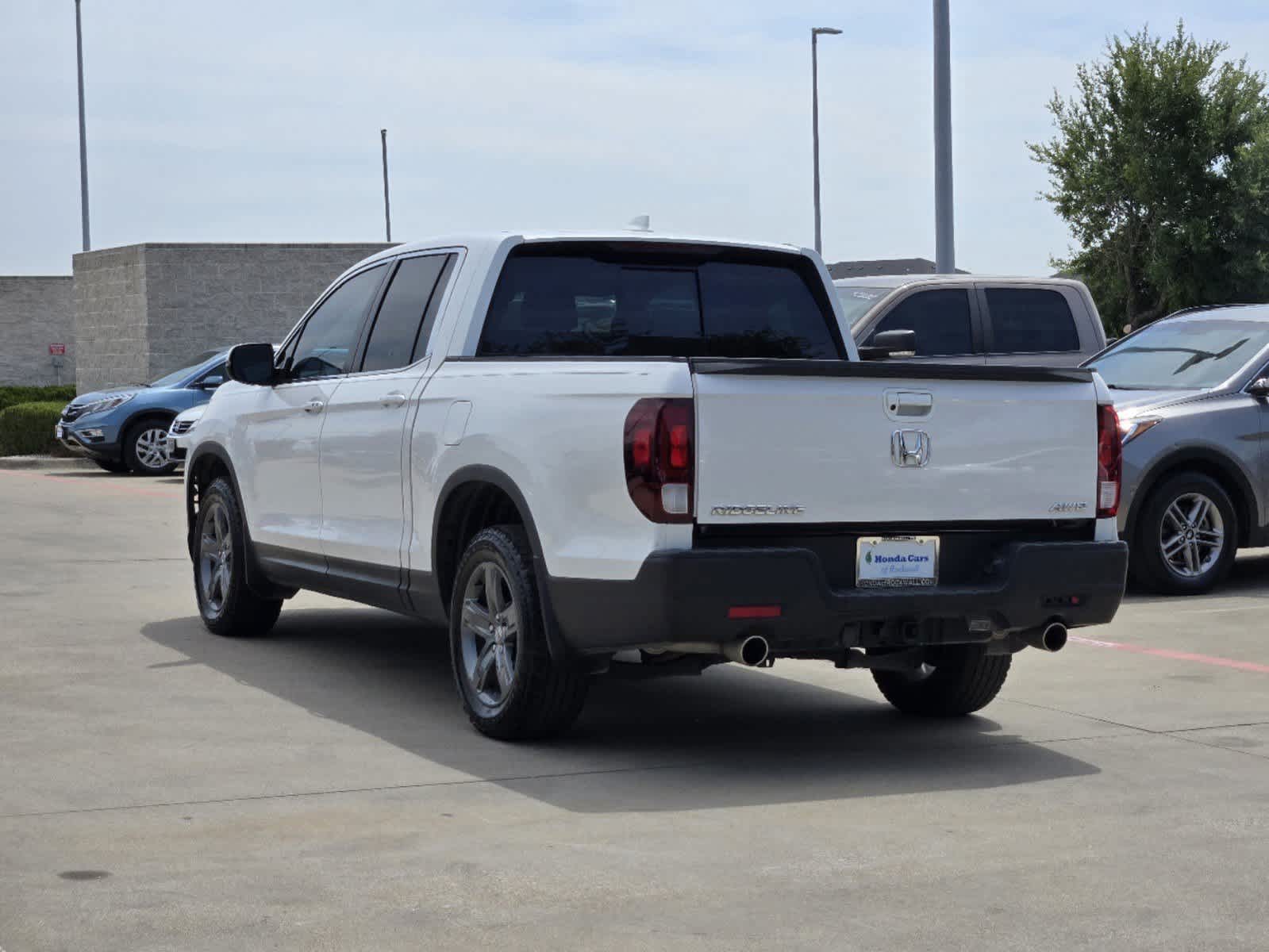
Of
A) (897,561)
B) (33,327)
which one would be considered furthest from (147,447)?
(33,327)

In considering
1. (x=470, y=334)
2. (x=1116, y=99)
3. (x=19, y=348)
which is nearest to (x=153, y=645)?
(x=470, y=334)

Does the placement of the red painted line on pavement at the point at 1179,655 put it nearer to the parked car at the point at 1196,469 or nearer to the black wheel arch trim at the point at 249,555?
the parked car at the point at 1196,469

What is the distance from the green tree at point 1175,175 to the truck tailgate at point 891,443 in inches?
1486

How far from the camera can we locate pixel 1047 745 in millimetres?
7461

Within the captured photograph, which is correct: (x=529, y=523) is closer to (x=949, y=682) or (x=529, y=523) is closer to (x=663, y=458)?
(x=663, y=458)

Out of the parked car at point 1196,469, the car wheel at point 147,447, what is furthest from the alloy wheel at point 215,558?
the car wheel at point 147,447

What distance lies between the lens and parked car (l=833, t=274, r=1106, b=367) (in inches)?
593

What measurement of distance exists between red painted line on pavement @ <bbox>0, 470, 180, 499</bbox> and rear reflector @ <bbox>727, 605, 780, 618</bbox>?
52.4 feet

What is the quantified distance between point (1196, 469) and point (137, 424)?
16.9m

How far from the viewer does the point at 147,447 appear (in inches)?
1017

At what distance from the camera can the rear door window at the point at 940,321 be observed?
15156 mm

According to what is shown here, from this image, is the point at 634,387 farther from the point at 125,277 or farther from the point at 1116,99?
the point at 1116,99

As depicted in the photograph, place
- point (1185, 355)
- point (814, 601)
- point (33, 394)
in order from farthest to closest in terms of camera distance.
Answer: point (33, 394), point (1185, 355), point (814, 601)

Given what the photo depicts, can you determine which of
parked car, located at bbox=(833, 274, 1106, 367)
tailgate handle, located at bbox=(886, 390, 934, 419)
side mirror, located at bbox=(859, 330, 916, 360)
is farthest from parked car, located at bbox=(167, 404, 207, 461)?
tailgate handle, located at bbox=(886, 390, 934, 419)
